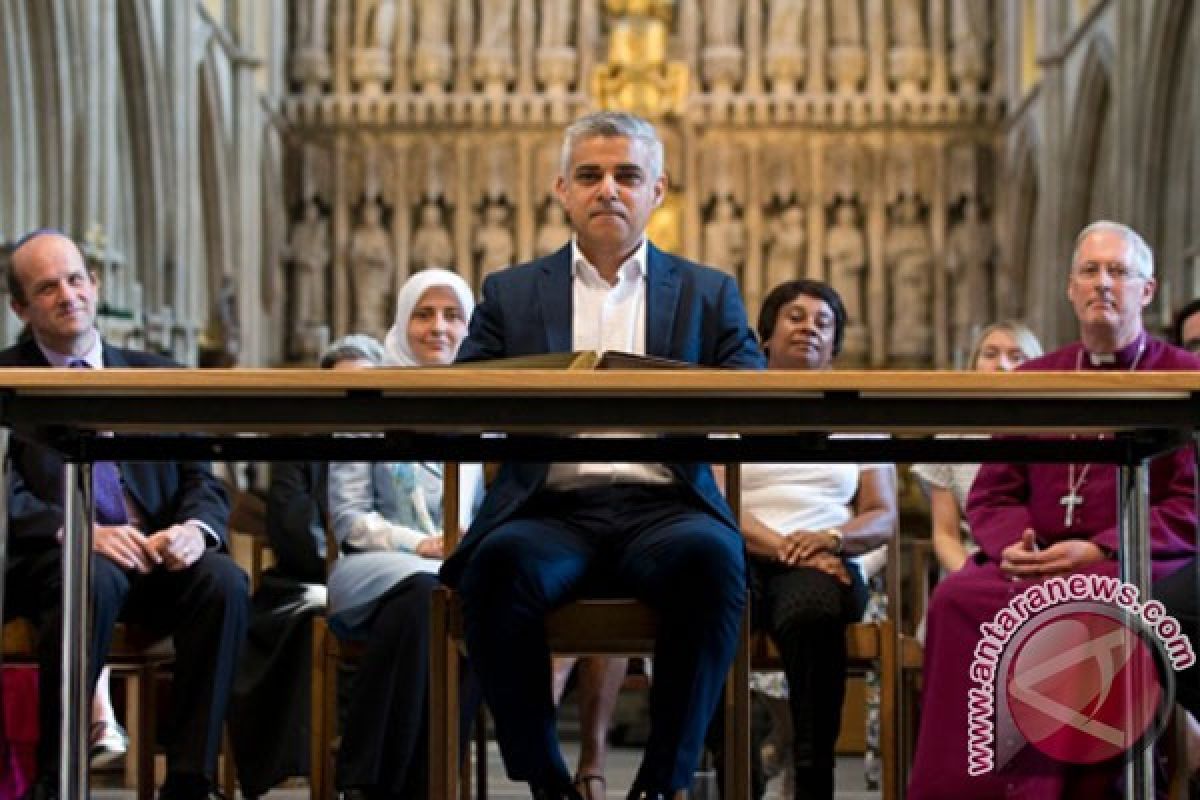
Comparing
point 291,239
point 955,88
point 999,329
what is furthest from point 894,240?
point 999,329

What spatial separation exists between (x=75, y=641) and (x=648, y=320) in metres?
1.38

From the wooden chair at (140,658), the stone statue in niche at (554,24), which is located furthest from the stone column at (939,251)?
the wooden chair at (140,658)

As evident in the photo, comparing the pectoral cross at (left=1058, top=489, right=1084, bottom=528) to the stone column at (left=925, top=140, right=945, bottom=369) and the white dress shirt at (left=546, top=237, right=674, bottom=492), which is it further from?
the stone column at (left=925, top=140, right=945, bottom=369)

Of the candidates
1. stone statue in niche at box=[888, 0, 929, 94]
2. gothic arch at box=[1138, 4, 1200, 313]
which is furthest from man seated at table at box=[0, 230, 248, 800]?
stone statue in niche at box=[888, 0, 929, 94]

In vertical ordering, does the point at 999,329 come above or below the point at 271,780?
above

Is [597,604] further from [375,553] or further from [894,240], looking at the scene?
[894,240]

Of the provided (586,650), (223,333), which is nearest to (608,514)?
(586,650)

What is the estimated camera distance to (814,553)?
17.4 ft

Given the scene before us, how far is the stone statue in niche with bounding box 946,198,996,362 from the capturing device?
19406mm

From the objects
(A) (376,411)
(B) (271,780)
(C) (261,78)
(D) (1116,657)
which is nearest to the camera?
(A) (376,411)

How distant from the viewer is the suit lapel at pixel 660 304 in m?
4.64

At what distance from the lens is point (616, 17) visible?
1914 cm

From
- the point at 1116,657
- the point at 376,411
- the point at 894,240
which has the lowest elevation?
the point at 1116,657

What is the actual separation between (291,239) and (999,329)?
1367 cm
